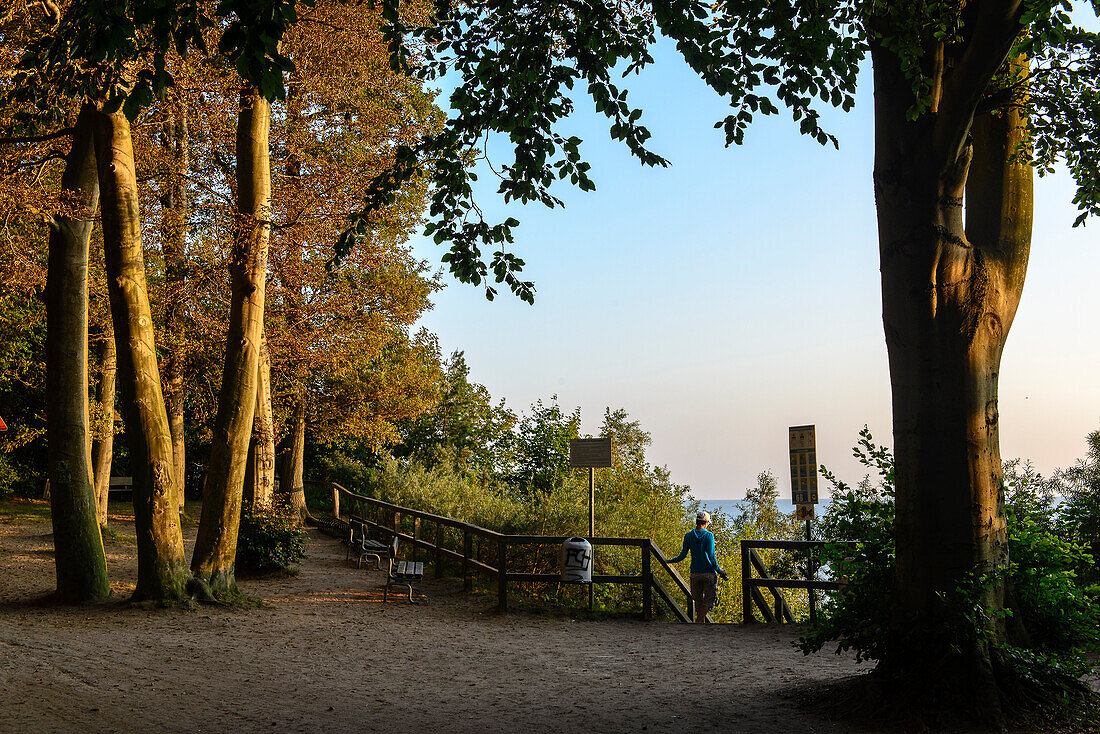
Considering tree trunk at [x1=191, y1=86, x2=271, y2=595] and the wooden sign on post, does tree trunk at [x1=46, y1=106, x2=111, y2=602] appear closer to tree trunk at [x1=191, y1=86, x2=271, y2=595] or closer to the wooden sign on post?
tree trunk at [x1=191, y1=86, x2=271, y2=595]

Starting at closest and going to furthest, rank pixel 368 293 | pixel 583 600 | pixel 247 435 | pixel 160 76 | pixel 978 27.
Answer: pixel 160 76 → pixel 978 27 → pixel 247 435 → pixel 583 600 → pixel 368 293

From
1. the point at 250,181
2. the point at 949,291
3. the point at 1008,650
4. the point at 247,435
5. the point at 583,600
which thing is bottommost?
the point at 583,600

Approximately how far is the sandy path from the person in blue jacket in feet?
4.30

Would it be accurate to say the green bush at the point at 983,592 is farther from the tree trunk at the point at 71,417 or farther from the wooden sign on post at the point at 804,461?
the tree trunk at the point at 71,417

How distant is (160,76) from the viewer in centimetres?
543

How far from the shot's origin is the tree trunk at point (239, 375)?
1202 centimetres

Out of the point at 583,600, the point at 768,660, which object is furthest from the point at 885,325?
the point at 583,600

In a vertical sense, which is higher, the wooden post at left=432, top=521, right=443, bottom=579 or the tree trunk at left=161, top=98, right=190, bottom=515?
the tree trunk at left=161, top=98, right=190, bottom=515

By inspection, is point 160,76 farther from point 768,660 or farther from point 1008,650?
point 768,660

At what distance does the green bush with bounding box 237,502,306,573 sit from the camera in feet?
48.5

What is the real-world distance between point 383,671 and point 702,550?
17.9 feet

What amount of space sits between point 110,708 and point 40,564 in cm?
1074

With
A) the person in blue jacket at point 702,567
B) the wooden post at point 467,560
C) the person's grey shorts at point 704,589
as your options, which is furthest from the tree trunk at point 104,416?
the person's grey shorts at point 704,589

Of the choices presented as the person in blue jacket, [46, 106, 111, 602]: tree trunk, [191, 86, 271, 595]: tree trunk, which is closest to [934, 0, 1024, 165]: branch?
the person in blue jacket
